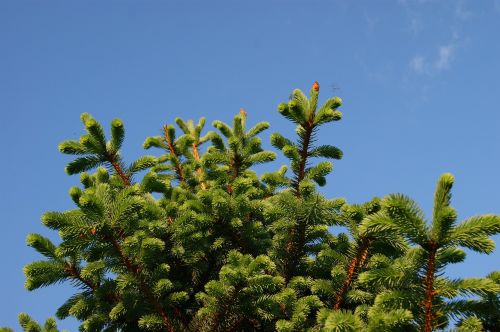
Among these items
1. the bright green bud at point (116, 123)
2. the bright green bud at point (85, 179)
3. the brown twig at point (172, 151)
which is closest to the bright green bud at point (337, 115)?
the bright green bud at point (116, 123)

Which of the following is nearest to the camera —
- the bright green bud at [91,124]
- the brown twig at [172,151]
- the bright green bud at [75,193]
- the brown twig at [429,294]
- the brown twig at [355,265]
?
the brown twig at [429,294]

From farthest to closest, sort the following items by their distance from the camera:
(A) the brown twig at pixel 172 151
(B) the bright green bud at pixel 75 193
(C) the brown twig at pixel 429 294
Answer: (A) the brown twig at pixel 172 151, (B) the bright green bud at pixel 75 193, (C) the brown twig at pixel 429 294

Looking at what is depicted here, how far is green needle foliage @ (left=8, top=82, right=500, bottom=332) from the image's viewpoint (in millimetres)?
4023

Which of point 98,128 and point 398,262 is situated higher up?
point 98,128

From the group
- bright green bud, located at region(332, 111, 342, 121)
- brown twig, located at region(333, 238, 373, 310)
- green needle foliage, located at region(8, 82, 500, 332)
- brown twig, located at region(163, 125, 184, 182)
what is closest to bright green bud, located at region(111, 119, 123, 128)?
green needle foliage, located at region(8, 82, 500, 332)

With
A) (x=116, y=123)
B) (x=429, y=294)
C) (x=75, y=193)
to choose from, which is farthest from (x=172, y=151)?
(x=429, y=294)

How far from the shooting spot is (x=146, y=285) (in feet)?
17.9

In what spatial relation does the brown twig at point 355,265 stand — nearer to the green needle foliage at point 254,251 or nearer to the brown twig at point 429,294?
the green needle foliage at point 254,251

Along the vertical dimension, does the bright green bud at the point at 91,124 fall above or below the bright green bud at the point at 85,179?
above

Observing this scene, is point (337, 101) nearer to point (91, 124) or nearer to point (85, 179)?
point (91, 124)

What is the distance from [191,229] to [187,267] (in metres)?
0.76

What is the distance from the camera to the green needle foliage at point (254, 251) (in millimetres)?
4023

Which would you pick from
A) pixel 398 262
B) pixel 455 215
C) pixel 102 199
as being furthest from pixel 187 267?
pixel 455 215

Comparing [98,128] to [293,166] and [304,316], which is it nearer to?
[293,166]
